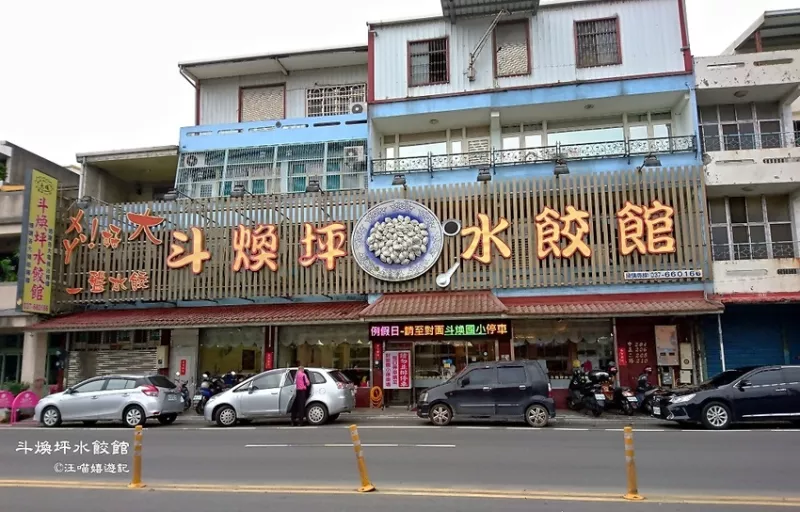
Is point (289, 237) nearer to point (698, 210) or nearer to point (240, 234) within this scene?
point (240, 234)

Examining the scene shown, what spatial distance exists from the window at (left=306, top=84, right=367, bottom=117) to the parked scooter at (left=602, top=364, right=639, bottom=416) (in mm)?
13925

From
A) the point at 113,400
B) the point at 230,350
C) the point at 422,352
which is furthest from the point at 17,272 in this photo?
the point at 422,352

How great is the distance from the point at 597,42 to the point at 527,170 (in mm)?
4985

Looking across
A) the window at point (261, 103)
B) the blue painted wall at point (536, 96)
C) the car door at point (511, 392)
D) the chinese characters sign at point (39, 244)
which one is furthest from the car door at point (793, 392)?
the chinese characters sign at point (39, 244)

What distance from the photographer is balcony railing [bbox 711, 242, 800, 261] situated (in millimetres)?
19266

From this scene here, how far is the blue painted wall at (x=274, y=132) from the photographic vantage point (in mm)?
22031

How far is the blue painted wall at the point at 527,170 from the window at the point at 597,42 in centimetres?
341

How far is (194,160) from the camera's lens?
22.9m

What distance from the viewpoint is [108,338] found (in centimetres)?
2217

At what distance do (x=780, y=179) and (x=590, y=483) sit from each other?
14.9m

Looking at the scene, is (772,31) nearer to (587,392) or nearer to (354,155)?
(587,392)

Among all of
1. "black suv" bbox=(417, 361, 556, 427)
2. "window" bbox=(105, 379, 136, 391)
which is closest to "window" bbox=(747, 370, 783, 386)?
"black suv" bbox=(417, 361, 556, 427)

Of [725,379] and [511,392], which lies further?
[511,392]

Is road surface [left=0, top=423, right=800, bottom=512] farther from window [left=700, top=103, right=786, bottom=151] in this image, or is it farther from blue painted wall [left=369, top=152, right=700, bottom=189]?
window [left=700, top=103, right=786, bottom=151]
